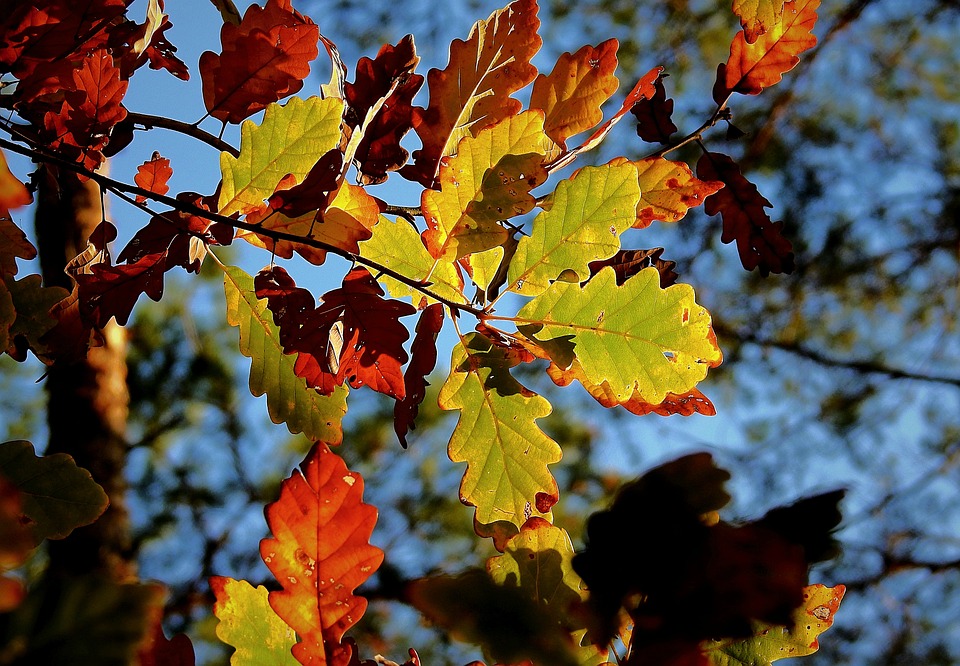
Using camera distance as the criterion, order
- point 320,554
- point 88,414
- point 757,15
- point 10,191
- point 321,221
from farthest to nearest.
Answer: point 88,414 < point 757,15 < point 321,221 < point 320,554 < point 10,191

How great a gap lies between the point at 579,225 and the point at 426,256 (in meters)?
0.11

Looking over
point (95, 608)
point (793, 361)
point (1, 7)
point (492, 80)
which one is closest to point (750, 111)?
point (793, 361)

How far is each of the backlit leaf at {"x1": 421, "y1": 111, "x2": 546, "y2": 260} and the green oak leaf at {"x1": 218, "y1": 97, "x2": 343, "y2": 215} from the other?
0.08 meters

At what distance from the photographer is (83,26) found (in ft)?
1.86

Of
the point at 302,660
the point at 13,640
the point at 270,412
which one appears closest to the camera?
the point at 13,640

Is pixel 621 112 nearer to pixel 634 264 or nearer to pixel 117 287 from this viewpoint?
pixel 634 264

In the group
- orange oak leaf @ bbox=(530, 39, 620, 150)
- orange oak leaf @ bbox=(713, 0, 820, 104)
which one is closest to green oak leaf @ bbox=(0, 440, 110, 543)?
orange oak leaf @ bbox=(530, 39, 620, 150)

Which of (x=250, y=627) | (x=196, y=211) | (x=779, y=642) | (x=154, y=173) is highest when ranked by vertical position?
(x=154, y=173)

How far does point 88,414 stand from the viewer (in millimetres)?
1756

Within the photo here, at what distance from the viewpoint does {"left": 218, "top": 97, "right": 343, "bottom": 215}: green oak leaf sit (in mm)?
522

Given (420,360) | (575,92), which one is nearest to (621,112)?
(575,92)

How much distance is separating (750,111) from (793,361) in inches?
37.3

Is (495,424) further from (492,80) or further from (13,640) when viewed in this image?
(13,640)

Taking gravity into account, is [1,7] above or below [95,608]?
above
